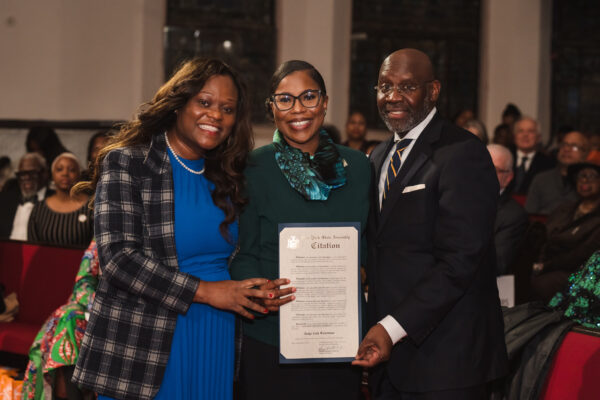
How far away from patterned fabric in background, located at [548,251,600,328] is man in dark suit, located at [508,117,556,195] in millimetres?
5303

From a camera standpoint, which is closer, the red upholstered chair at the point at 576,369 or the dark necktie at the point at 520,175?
the red upholstered chair at the point at 576,369

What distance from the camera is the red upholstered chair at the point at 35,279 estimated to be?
544cm

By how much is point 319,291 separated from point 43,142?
7.56m

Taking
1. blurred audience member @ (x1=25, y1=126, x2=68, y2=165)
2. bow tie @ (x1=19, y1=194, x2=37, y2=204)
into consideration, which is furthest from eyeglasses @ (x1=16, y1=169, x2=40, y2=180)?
blurred audience member @ (x1=25, y1=126, x2=68, y2=165)

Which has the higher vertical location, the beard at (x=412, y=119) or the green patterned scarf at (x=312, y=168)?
the beard at (x=412, y=119)

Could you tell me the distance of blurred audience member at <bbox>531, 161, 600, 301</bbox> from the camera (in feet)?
18.9

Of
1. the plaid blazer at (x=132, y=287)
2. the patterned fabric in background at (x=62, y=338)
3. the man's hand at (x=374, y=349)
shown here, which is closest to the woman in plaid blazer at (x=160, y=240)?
the plaid blazer at (x=132, y=287)

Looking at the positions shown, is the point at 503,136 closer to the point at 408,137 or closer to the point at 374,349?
the point at 408,137

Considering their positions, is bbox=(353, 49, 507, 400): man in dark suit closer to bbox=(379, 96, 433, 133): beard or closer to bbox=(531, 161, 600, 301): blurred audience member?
bbox=(379, 96, 433, 133): beard

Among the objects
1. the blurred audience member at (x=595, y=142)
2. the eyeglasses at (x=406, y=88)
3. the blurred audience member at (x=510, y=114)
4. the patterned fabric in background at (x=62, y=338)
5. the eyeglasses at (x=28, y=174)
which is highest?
the blurred audience member at (x=510, y=114)

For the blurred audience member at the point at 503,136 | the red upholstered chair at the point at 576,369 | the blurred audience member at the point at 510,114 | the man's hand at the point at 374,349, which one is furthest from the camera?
the blurred audience member at the point at 510,114

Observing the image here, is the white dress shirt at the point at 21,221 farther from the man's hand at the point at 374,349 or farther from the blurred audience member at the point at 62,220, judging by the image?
the man's hand at the point at 374,349

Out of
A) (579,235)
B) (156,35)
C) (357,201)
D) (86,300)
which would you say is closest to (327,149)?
(357,201)

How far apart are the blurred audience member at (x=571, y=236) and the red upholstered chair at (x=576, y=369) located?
2.40 metres
